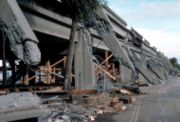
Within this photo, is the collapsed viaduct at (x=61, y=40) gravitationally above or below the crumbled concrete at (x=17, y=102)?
above

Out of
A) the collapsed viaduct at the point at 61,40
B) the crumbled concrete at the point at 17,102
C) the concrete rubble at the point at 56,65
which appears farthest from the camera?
the collapsed viaduct at the point at 61,40

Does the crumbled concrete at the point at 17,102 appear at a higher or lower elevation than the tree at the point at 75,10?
lower

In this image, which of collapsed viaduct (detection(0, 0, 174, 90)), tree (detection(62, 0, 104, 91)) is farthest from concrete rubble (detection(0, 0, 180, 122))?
tree (detection(62, 0, 104, 91))

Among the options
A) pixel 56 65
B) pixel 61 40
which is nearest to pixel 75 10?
pixel 61 40

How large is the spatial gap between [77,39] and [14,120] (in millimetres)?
22013

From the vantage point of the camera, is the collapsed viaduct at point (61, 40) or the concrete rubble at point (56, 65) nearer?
the concrete rubble at point (56, 65)

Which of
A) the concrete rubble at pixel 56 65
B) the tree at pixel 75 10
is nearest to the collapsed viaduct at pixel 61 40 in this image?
the concrete rubble at pixel 56 65

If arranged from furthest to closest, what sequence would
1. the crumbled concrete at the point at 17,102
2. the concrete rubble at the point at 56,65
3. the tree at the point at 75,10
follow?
the tree at the point at 75,10 → the concrete rubble at the point at 56,65 → the crumbled concrete at the point at 17,102

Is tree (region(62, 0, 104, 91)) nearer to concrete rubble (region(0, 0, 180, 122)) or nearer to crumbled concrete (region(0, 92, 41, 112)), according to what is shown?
concrete rubble (region(0, 0, 180, 122))

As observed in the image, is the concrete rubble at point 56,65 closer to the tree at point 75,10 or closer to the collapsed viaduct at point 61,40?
the collapsed viaduct at point 61,40

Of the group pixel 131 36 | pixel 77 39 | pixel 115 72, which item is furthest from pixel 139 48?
pixel 77 39

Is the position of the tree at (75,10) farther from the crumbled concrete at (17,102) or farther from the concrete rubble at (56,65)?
the crumbled concrete at (17,102)

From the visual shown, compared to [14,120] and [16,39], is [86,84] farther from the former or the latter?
[14,120]

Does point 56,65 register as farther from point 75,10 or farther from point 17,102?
point 17,102
